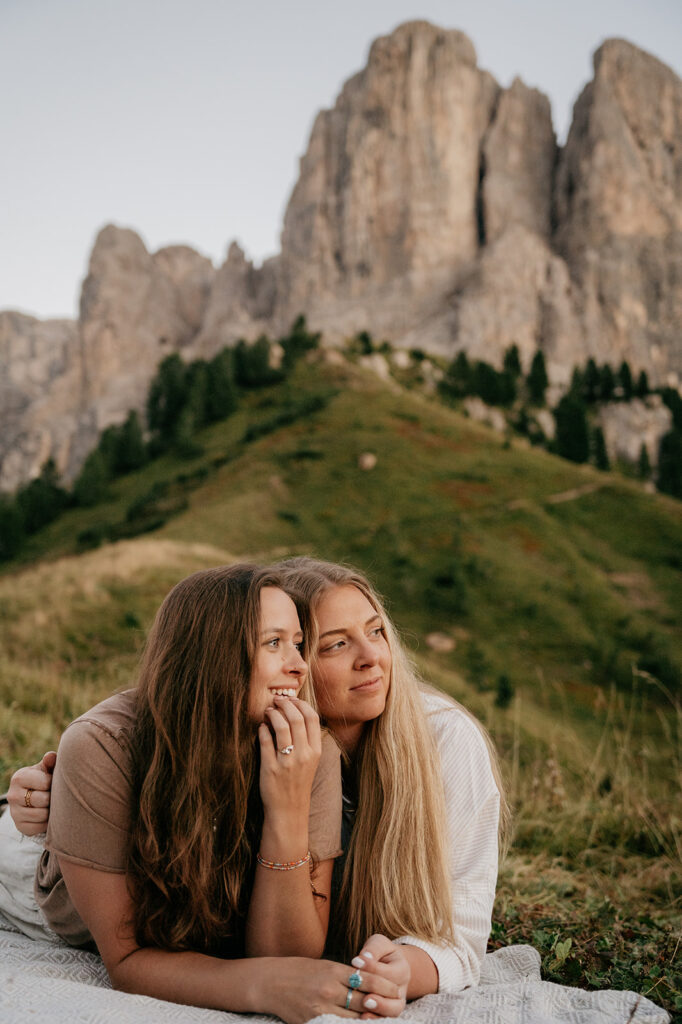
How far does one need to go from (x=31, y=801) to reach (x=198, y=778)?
69 centimetres

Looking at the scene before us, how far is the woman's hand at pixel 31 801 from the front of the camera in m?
2.67

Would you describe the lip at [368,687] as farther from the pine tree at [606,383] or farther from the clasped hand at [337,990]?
the pine tree at [606,383]

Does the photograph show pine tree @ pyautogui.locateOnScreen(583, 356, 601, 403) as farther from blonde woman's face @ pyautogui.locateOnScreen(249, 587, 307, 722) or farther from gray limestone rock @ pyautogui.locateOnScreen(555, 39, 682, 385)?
blonde woman's face @ pyautogui.locateOnScreen(249, 587, 307, 722)

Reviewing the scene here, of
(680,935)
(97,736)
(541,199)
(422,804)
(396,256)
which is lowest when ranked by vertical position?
(680,935)

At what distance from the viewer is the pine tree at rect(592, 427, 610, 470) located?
5356 cm

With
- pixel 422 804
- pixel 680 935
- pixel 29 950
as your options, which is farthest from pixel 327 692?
pixel 680 935

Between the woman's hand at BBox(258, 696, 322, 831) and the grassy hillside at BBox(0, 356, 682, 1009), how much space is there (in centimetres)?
152

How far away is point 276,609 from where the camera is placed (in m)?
2.64

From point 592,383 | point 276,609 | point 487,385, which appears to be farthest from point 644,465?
point 276,609

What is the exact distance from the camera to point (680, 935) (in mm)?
3398

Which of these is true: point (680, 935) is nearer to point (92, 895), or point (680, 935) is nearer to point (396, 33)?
point (92, 895)

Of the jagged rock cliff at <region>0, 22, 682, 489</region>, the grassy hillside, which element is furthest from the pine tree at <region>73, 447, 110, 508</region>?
the jagged rock cliff at <region>0, 22, 682, 489</region>

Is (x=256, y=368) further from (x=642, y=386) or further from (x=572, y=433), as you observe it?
(x=642, y=386)

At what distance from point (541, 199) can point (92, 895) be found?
88876mm
